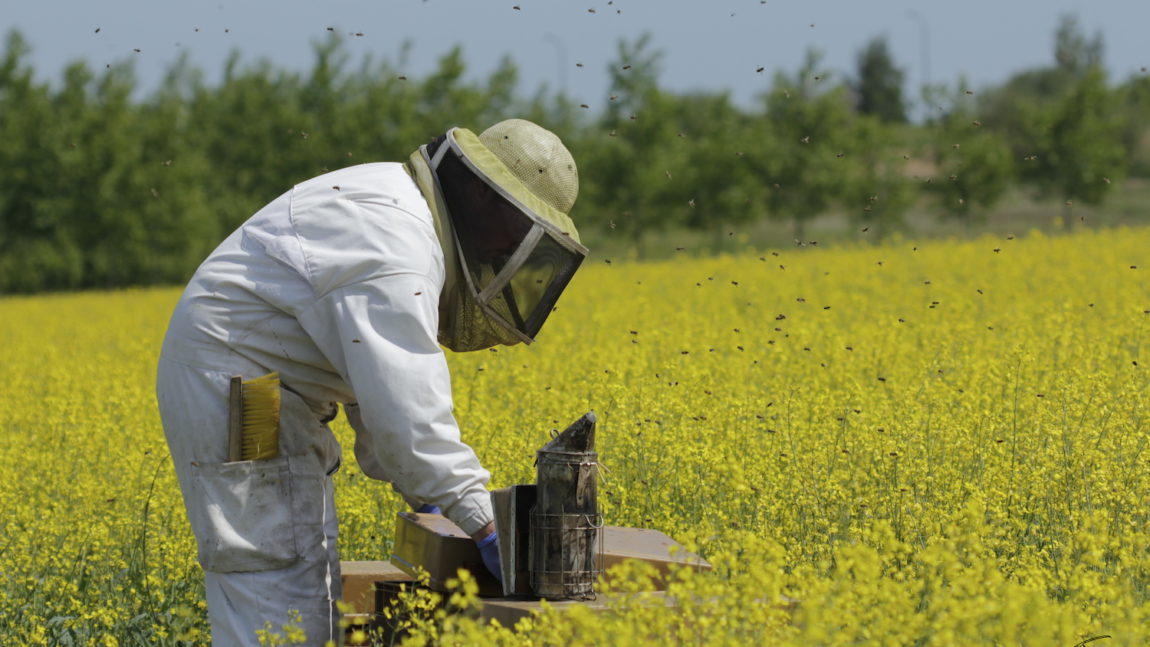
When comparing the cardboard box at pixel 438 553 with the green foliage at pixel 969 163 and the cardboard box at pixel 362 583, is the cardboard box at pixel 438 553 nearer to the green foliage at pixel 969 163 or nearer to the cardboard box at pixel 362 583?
the cardboard box at pixel 362 583

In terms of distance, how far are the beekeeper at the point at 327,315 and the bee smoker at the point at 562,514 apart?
168 mm

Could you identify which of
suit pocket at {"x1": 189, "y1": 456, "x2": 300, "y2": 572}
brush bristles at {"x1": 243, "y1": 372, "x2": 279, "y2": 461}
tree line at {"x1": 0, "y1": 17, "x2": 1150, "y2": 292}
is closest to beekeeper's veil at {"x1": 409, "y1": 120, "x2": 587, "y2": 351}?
brush bristles at {"x1": 243, "y1": 372, "x2": 279, "y2": 461}

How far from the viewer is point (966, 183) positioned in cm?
3650

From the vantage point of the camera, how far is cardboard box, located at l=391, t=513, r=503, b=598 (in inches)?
156

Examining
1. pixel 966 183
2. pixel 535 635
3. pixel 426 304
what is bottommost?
pixel 535 635

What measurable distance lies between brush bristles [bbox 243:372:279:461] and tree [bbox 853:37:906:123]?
115040mm

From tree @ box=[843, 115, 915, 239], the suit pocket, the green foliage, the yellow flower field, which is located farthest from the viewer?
tree @ box=[843, 115, 915, 239]

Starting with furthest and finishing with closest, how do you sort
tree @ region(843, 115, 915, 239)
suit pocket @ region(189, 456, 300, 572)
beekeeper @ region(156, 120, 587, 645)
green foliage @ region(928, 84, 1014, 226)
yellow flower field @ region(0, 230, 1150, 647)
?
1. tree @ region(843, 115, 915, 239)
2. green foliage @ region(928, 84, 1014, 226)
3. suit pocket @ region(189, 456, 300, 572)
4. beekeeper @ region(156, 120, 587, 645)
5. yellow flower field @ region(0, 230, 1150, 647)

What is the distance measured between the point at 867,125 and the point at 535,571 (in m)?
36.7

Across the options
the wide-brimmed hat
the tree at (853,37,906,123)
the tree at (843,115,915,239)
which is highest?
the tree at (853,37,906,123)

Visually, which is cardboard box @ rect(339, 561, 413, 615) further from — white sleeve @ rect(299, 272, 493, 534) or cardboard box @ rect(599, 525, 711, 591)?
white sleeve @ rect(299, 272, 493, 534)

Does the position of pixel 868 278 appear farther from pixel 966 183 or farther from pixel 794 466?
pixel 966 183

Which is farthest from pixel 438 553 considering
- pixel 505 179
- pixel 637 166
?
pixel 637 166

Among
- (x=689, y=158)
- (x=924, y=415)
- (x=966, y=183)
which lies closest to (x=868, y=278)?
(x=924, y=415)
